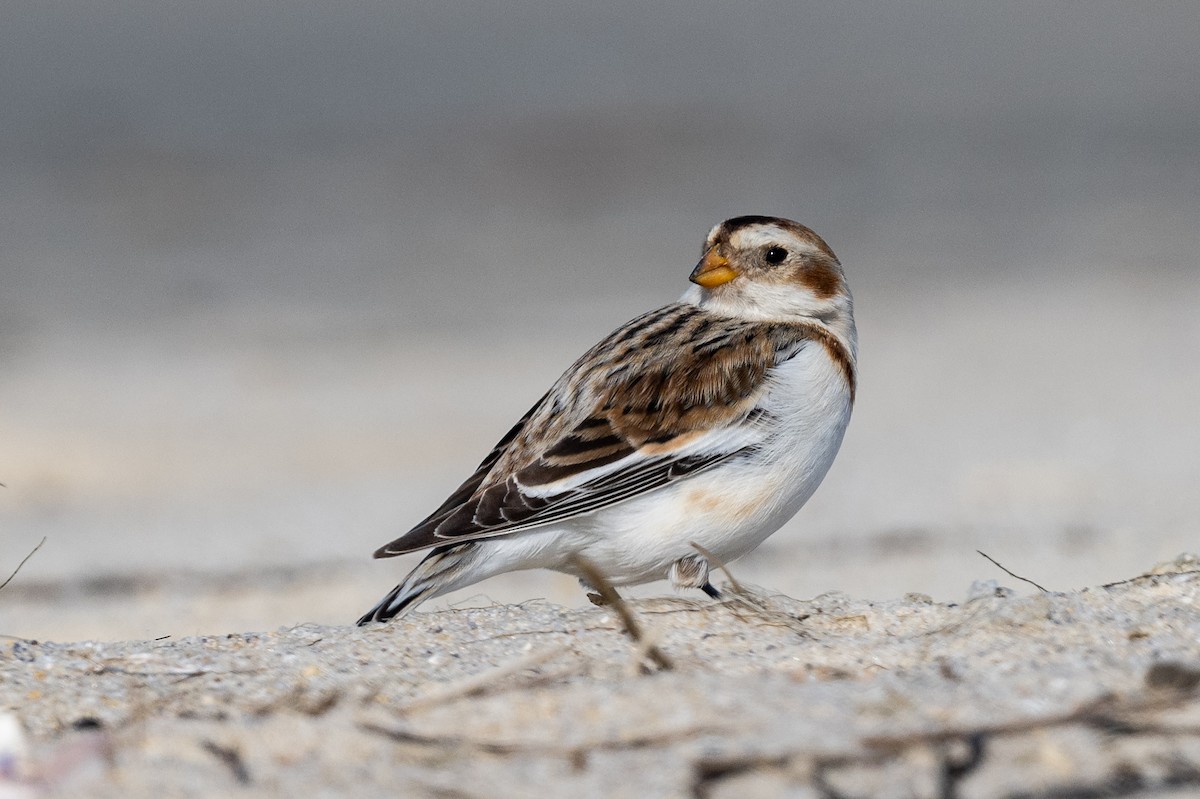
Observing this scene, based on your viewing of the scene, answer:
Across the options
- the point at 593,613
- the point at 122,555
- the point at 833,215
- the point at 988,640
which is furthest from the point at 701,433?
the point at 833,215

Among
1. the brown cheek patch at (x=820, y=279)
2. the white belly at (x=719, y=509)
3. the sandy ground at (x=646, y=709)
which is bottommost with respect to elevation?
the sandy ground at (x=646, y=709)

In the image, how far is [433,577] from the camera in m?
4.37

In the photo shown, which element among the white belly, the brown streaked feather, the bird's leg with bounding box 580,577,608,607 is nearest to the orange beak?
the brown streaked feather

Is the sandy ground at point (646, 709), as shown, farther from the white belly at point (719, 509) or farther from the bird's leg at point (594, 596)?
the white belly at point (719, 509)

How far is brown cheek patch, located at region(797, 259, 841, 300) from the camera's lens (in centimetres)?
511

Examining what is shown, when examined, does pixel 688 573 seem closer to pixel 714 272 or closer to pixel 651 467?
pixel 651 467

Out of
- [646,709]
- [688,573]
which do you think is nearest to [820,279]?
[688,573]

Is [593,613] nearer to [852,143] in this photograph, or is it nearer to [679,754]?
[679,754]

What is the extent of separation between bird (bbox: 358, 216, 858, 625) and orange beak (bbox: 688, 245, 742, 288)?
23 centimetres

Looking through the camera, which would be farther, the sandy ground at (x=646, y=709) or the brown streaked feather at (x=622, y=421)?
the brown streaked feather at (x=622, y=421)

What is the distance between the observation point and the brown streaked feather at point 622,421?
14.3ft

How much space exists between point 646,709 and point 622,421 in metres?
1.73

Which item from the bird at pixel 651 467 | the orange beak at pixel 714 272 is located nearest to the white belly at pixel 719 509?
the bird at pixel 651 467

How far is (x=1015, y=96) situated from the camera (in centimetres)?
2445
